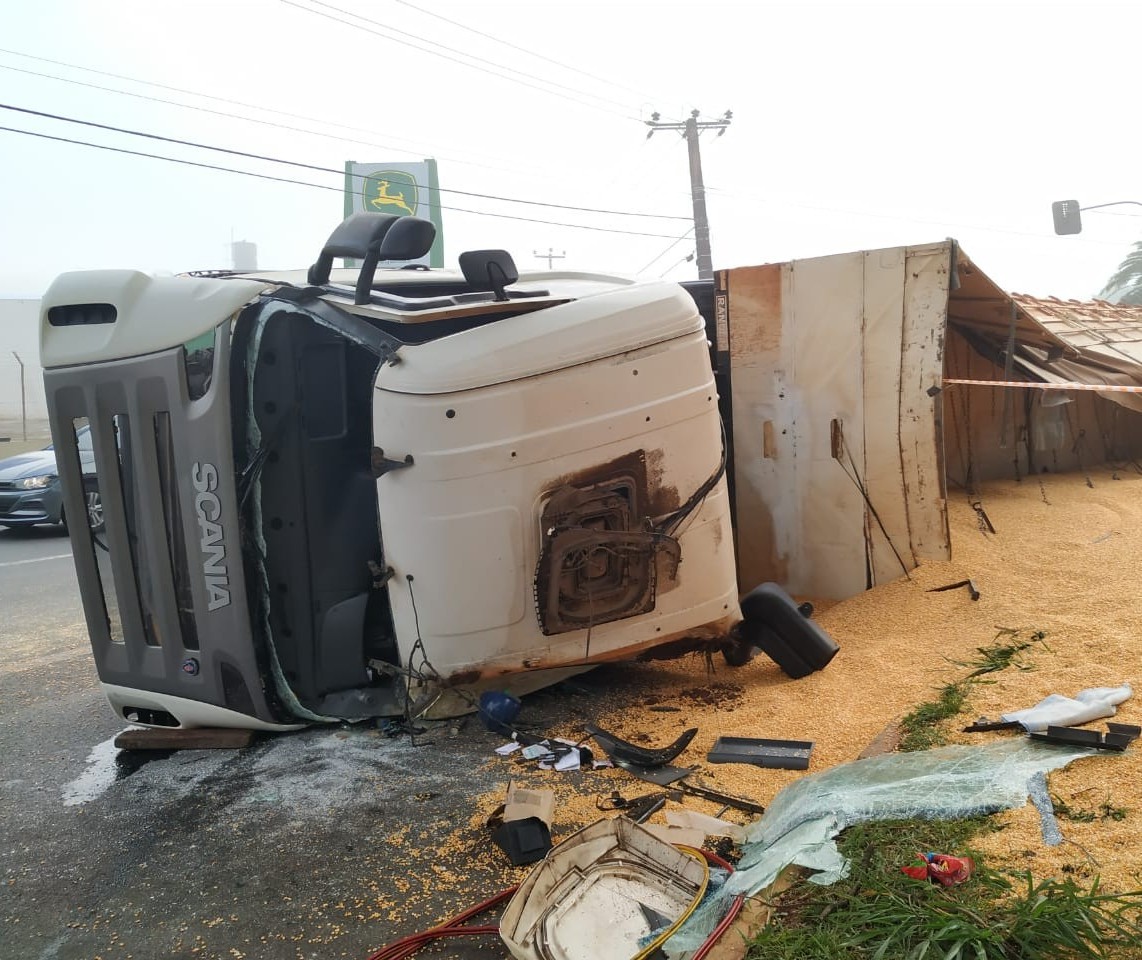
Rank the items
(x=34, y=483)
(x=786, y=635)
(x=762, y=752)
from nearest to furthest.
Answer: (x=762, y=752), (x=786, y=635), (x=34, y=483)

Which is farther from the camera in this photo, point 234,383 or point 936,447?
point 936,447

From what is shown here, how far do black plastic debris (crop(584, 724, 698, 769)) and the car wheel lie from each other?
2222mm

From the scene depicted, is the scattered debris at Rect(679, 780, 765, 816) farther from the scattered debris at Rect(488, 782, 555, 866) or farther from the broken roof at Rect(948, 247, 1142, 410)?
the broken roof at Rect(948, 247, 1142, 410)

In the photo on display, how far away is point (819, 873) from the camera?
2.26m

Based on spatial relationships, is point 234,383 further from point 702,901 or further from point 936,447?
point 936,447

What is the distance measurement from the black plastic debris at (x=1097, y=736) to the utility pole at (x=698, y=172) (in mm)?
20986

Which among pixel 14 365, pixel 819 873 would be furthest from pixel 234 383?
pixel 14 365

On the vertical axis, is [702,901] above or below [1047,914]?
below

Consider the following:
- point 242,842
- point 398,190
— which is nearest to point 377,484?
point 242,842

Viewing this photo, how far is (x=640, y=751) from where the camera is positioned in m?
3.28

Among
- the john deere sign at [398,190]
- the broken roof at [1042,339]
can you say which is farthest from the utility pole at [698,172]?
the broken roof at [1042,339]

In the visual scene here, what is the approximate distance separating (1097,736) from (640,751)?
143 centimetres

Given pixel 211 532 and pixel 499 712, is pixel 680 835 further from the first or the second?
pixel 211 532

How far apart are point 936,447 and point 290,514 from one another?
328 centimetres
